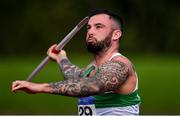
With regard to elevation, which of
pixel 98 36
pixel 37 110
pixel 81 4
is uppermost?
pixel 81 4

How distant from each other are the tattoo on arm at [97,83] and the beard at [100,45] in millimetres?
243

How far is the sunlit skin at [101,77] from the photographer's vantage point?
6.27 meters

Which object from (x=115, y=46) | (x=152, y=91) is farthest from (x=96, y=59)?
(x=152, y=91)

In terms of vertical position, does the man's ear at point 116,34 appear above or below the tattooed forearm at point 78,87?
above

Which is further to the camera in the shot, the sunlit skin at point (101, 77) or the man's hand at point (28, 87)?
the sunlit skin at point (101, 77)

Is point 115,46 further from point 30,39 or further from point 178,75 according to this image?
point 30,39

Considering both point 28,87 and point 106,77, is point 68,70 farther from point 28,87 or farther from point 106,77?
point 28,87

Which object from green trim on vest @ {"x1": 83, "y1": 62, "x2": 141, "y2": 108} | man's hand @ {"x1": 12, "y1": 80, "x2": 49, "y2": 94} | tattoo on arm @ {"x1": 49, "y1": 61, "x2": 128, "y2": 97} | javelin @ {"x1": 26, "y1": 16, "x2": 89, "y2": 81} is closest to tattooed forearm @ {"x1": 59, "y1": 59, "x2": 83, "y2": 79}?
javelin @ {"x1": 26, "y1": 16, "x2": 89, "y2": 81}

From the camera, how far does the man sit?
6402mm

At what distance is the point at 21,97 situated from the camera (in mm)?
17141

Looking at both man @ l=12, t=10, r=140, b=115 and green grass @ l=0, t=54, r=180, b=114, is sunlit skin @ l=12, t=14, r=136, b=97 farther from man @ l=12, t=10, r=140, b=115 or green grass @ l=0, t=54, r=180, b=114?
green grass @ l=0, t=54, r=180, b=114

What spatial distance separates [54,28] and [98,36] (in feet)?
72.7

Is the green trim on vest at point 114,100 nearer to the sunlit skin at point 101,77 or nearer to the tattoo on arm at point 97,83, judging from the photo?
the sunlit skin at point 101,77

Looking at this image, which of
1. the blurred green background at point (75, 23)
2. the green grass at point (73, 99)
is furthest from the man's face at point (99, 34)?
the blurred green background at point (75, 23)
